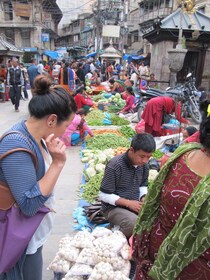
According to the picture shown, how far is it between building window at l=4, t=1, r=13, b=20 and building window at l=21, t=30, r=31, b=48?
94.9 inches

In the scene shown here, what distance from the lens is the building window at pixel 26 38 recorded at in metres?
35.0

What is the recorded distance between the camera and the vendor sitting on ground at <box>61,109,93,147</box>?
6.43 m

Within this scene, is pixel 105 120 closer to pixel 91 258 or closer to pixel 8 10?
pixel 91 258

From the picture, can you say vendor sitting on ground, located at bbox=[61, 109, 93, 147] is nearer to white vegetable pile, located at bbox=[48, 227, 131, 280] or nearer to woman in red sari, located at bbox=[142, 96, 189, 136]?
woman in red sari, located at bbox=[142, 96, 189, 136]

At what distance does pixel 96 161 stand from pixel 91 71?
49.3ft

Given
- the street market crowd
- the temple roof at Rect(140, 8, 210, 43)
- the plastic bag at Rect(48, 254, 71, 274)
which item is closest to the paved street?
the plastic bag at Rect(48, 254, 71, 274)

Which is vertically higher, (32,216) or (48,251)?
(32,216)

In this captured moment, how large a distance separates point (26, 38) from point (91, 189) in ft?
117

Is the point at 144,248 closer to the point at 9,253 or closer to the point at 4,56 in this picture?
the point at 9,253

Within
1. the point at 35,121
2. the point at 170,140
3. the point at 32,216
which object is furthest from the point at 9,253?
the point at 170,140

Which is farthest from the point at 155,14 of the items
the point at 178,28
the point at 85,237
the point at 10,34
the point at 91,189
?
the point at 85,237

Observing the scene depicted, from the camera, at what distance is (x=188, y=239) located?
4.17ft

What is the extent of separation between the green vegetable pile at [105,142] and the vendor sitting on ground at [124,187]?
3077mm

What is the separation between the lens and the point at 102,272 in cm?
224
